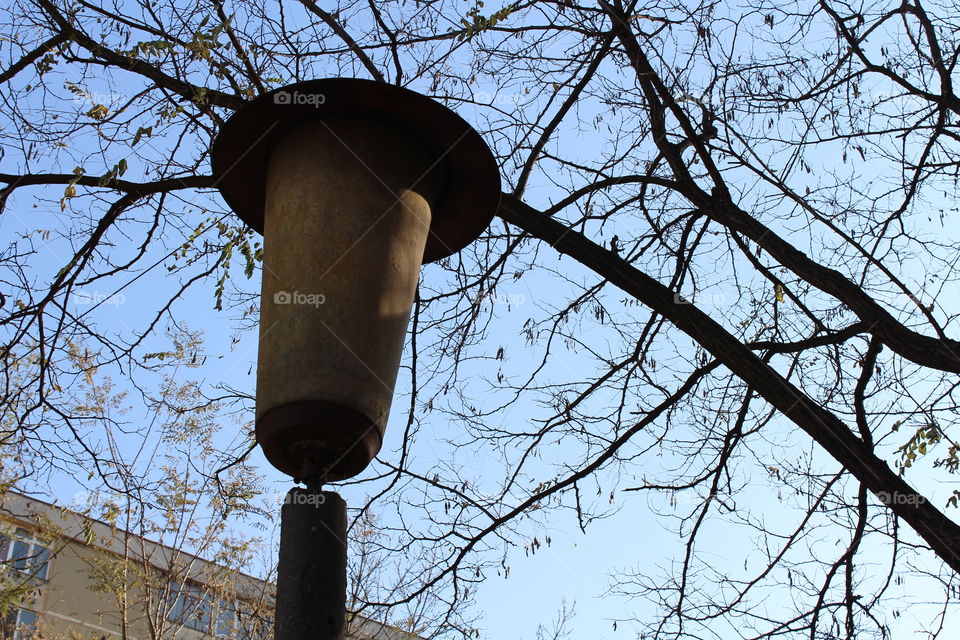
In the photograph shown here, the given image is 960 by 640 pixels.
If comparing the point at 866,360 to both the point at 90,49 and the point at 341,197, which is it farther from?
the point at 90,49

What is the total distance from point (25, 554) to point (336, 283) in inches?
727

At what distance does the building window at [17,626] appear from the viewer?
1333 cm

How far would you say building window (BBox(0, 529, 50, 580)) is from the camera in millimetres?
7142

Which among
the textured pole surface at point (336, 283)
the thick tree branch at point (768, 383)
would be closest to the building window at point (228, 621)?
the thick tree branch at point (768, 383)

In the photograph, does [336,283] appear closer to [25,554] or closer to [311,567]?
[311,567]

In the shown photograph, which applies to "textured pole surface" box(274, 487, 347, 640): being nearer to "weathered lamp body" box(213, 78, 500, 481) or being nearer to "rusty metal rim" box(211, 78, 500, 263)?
"weathered lamp body" box(213, 78, 500, 481)

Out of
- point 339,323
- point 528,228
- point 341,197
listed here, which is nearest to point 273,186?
point 341,197

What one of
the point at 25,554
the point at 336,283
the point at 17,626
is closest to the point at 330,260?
the point at 336,283

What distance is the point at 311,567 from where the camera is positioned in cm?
227

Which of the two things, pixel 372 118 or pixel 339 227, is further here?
pixel 372 118

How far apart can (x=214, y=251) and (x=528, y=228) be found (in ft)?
7.39

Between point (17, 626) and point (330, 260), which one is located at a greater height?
point (17, 626)

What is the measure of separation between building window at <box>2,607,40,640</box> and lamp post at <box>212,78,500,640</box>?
1064cm

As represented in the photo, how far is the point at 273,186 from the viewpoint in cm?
277
